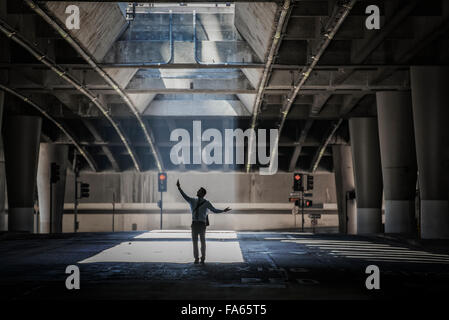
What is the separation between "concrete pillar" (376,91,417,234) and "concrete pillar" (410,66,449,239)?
15.0 feet

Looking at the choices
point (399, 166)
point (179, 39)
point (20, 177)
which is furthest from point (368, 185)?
point (20, 177)

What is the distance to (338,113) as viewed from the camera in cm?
4409

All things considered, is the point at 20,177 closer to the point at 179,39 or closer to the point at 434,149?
the point at 179,39

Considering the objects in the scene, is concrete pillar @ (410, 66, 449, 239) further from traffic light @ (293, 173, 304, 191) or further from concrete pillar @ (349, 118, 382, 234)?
traffic light @ (293, 173, 304, 191)

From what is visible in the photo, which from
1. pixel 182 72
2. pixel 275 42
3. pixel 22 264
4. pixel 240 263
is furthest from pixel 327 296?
pixel 182 72

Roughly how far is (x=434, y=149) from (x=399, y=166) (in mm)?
5111

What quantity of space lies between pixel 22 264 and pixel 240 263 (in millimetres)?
5494

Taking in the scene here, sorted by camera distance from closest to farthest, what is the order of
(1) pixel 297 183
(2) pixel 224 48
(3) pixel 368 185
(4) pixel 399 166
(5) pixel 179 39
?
1. (2) pixel 224 48
2. (5) pixel 179 39
3. (4) pixel 399 166
4. (3) pixel 368 185
5. (1) pixel 297 183

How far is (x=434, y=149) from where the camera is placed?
1097 inches

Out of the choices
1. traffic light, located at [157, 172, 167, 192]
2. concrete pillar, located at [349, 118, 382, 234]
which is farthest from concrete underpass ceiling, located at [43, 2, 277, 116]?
traffic light, located at [157, 172, 167, 192]

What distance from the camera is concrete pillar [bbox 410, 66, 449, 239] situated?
2769 cm

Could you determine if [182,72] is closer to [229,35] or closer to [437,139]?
[229,35]

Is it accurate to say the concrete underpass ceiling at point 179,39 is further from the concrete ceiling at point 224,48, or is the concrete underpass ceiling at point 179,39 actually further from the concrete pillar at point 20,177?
the concrete pillar at point 20,177

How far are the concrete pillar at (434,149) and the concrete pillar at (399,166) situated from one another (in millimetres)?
4568
